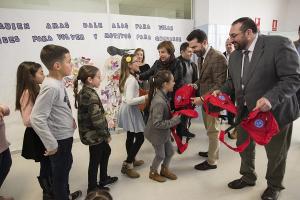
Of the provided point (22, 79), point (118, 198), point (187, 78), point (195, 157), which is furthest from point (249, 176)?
point (22, 79)

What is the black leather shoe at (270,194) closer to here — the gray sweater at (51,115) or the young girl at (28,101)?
the gray sweater at (51,115)

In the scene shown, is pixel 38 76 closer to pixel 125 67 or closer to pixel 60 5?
pixel 125 67

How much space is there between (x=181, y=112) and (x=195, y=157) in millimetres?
1059

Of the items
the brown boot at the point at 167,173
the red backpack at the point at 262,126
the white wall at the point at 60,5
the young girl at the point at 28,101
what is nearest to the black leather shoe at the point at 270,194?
the red backpack at the point at 262,126

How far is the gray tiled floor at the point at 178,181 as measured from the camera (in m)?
2.38

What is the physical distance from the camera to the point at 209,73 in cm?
258

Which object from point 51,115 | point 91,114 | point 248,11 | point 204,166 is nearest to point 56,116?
point 51,115

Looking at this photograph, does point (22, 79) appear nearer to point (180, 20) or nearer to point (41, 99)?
point (41, 99)

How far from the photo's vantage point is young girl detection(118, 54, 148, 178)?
2.58 meters

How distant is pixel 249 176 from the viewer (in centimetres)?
245

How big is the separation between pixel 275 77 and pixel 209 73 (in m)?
0.74

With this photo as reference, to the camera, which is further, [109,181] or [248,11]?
[248,11]

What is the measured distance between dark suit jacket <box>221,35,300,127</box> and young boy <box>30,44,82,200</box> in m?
1.42

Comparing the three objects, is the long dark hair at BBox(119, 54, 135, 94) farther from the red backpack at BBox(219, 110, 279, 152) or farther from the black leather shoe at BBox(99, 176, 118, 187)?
the red backpack at BBox(219, 110, 279, 152)
